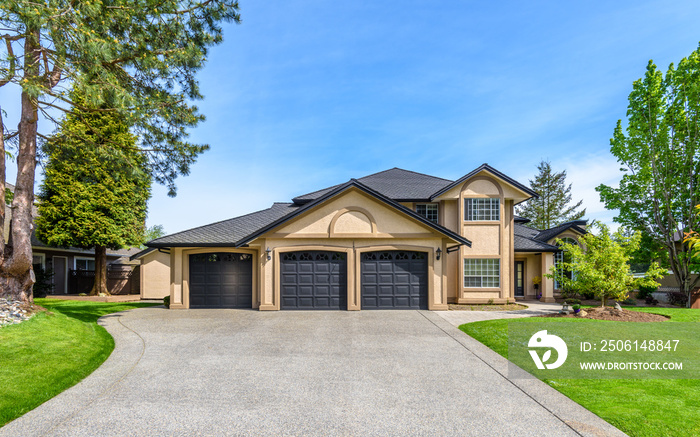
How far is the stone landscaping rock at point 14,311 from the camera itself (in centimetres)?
996

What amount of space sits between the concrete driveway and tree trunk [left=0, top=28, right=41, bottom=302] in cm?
423

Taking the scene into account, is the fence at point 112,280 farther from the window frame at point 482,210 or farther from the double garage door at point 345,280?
the window frame at point 482,210

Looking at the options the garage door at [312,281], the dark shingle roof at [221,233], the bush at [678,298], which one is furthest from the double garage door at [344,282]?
the bush at [678,298]

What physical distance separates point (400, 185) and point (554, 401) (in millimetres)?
15505

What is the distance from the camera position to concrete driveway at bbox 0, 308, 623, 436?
4781 millimetres

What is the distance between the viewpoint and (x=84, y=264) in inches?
1080

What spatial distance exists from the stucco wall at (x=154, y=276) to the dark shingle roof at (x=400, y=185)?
10615 millimetres

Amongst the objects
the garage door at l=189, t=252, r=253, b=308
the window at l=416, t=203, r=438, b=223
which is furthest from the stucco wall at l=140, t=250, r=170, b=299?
the window at l=416, t=203, r=438, b=223

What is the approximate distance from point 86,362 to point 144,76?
10.3 m

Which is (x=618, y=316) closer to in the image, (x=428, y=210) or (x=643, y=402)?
(x=428, y=210)

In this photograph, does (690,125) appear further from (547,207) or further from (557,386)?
(547,207)

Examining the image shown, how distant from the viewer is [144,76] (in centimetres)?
1355

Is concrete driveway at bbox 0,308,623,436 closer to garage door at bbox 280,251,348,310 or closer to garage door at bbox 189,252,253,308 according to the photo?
garage door at bbox 280,251,348,310

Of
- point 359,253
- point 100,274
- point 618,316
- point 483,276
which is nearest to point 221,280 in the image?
point 359,253
